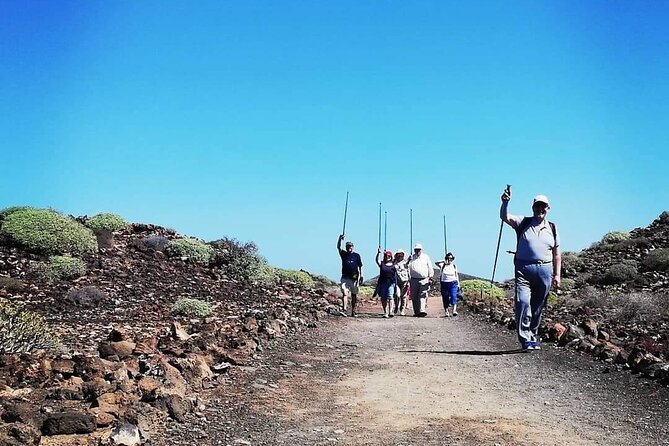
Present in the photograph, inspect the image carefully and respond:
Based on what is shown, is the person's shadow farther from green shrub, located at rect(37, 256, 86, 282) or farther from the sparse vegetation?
the sparse vegetation

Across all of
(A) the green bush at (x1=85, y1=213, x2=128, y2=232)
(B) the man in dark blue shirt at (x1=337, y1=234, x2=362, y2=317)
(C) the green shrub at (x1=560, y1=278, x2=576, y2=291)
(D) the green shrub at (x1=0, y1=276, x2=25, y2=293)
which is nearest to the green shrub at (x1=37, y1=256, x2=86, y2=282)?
(D) the green shrub at (x1=0, y1=276, x2=25, y2=293)

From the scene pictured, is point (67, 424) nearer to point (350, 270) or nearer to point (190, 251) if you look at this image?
point (350, 270)

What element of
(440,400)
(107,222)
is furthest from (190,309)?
(107,222)

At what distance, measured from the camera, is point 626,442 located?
5930mm

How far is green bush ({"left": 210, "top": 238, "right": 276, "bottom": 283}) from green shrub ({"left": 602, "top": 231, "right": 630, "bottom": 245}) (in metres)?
25.6

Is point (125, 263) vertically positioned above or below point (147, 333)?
above

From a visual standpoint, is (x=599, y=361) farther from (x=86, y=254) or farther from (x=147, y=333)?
(x=86, y=254)

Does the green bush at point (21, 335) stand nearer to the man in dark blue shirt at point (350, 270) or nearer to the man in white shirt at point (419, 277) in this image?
the man in dark blue shirt at point (350, 270)

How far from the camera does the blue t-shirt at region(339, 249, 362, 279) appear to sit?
17.2 meters

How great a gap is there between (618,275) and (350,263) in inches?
637

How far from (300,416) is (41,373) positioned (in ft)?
9.04

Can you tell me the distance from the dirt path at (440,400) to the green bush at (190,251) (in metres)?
10.5

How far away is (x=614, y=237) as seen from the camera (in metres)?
41.7

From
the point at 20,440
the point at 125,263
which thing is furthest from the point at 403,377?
the point at 125,263
